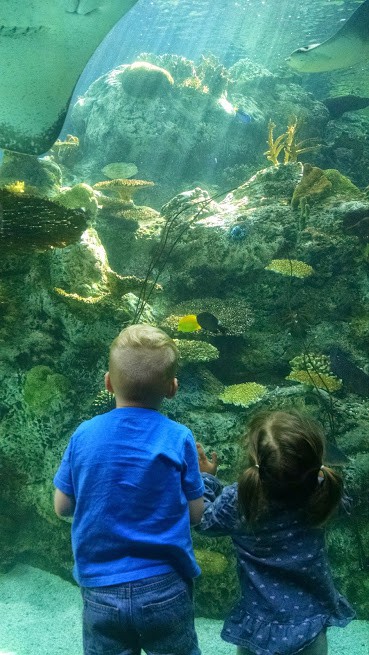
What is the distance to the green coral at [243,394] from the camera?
4.00m

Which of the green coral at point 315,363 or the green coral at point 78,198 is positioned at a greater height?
the green coral at point 78,198

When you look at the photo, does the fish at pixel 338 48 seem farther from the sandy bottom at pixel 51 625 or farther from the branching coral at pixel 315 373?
the sandy bottom at pixel 51 625

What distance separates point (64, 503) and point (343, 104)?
14.6 m

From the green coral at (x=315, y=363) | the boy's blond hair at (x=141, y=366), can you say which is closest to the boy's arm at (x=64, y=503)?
the boy's blond hair at (x=141, y=366)

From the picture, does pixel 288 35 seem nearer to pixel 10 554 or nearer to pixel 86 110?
pixel 86 110

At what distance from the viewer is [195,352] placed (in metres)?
4.37

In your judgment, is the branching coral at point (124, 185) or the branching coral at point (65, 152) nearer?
the branching coral at point (124, 185)

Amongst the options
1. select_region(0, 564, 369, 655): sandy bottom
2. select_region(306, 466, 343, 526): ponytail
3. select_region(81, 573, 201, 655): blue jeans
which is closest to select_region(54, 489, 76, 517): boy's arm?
select_region(81, 573, 201, 655): blue jeans

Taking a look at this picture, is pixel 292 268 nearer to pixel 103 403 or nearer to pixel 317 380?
pixel 317 380

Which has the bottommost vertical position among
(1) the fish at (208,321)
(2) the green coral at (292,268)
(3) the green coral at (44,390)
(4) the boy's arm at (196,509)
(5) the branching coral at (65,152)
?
(5) the branching coral at (65,152)

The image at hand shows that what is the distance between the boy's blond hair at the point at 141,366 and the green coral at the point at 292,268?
3346mm

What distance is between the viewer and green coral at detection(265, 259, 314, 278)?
5.03 metres

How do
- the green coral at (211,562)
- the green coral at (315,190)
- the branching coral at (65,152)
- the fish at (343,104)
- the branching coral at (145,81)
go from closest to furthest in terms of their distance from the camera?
the green coral at (211,562)
the green coral at (315,190)
the branching coral at (145,81)
the branching coral at (65,152)
the fish at (343,104)

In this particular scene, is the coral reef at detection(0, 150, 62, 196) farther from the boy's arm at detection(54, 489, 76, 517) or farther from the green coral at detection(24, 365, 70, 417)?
the boy's arm at detection(54, 489, 76, 517)
